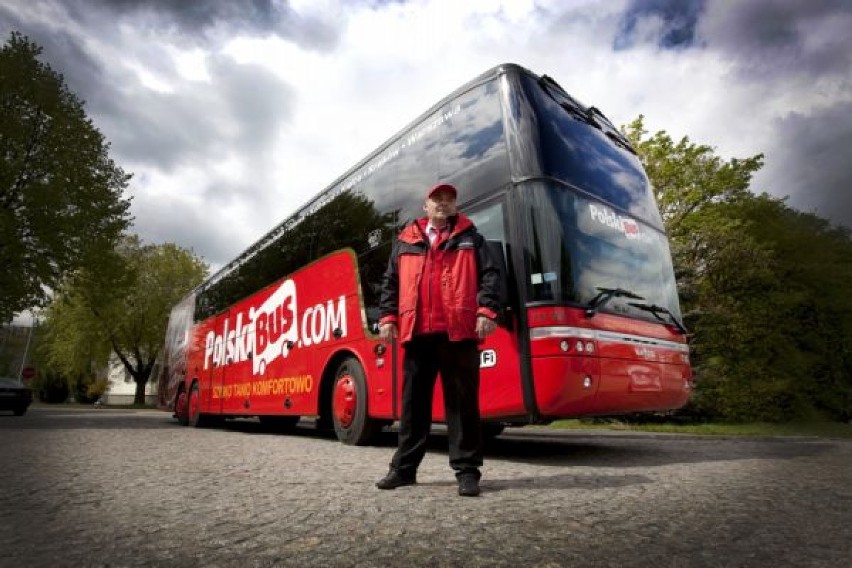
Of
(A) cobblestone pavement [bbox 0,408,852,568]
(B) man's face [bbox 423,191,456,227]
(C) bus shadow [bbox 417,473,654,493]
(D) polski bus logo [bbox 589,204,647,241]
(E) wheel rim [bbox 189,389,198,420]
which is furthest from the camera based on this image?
(E) wheel rim [bbox 189,389,198,420]

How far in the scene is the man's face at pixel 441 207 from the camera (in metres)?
3.43

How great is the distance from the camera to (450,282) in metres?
3.28

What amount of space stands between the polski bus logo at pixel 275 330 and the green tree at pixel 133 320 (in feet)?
84.6

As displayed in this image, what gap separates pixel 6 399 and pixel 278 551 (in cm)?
2235

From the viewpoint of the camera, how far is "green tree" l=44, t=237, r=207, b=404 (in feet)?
111

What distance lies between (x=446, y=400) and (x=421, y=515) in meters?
0.93

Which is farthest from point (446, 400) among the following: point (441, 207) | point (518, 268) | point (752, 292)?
point (752, 292)

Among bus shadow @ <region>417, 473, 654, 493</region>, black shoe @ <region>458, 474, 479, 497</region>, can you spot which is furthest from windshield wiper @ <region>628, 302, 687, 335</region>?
black shoe @ <region>458, 474, 479, 497</region>

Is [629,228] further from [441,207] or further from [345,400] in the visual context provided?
[345,400]

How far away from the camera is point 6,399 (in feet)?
61.2

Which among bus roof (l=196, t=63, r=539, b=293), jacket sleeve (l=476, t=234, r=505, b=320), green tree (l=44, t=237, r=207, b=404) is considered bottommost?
jacket sleeve (l=476, t=234, r=505, b=320)

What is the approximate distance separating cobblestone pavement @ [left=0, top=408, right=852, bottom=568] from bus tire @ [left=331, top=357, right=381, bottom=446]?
1335 mm

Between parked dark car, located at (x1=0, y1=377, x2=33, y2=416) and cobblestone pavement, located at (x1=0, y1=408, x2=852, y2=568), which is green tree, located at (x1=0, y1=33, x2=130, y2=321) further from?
cobblestone pavement, located at (x1=0, y1=408, x2=852, y2=568)

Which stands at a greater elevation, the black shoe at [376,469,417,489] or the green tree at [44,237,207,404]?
the green tree at [44,237,207,404]
